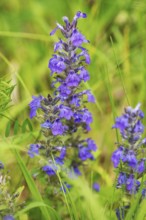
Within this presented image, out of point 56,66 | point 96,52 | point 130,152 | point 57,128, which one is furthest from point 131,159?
point 96,52

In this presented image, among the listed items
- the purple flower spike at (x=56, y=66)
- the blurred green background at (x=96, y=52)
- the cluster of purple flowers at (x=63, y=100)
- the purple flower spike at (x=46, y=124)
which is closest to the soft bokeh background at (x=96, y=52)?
the blurred green background at (x=96, y=52)

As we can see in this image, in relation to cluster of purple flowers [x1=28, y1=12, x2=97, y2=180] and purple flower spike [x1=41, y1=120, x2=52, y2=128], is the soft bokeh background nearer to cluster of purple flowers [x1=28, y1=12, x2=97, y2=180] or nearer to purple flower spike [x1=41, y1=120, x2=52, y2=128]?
cluster of purple flowers [x1=28, y1=12, x2=97, y2=180]

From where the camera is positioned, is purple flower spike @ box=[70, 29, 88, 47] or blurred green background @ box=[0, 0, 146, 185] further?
blurred green background @ box=[0, 0, 146, 185]

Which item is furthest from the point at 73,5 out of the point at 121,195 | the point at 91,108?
the point at 121,195

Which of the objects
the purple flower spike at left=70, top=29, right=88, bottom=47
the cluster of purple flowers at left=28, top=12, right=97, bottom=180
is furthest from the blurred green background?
the purple flower spike at left=70, top=29, right=88, bottom=47

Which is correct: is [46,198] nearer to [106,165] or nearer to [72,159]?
[72,159]

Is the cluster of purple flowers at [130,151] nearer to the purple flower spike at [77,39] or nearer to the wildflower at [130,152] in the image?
the wildflower at [130,152]

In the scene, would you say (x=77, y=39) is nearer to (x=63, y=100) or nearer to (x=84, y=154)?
(x=63, y=100)
